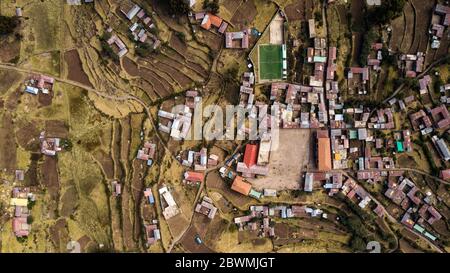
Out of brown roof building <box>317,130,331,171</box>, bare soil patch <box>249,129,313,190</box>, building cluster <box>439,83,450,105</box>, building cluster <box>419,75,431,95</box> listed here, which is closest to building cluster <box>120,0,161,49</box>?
bare soil patch <box>249,129,313,190</box>

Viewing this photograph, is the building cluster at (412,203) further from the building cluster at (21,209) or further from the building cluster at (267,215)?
the building cluster at (21,209)

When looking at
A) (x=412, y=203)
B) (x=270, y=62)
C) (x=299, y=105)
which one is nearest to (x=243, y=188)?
(x=299, y=105)

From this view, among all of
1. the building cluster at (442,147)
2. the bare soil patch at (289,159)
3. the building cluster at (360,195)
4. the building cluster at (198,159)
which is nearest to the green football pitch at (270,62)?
the bare soil patch at (289,159)

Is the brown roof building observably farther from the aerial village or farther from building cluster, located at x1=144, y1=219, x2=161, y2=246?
building cluster, located at x1=144, y1=219, x2=161, y2=246

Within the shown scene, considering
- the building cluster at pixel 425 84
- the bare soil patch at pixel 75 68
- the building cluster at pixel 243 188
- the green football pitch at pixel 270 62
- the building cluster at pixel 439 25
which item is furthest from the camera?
the bare soil patch at pixel 75 68

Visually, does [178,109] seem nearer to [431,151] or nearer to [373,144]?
[373,144]

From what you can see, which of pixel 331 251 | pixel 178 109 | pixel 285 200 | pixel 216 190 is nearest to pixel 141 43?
pixel 178 109
